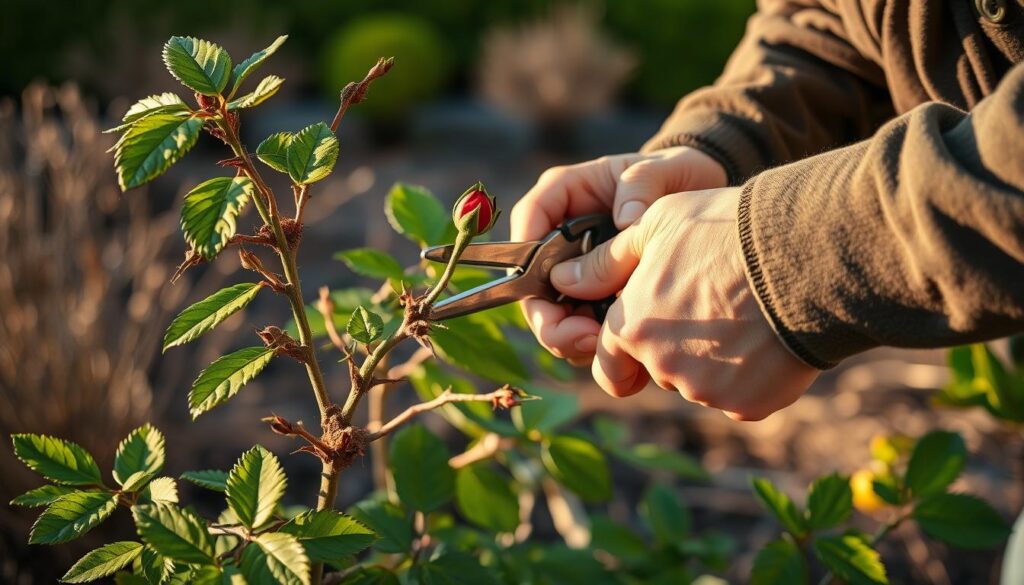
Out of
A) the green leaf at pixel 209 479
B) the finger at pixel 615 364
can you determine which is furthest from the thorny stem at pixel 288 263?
the finger at pixel 615 364

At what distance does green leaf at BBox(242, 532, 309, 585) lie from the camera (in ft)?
2.49

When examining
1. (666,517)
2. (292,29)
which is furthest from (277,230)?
(292,29)

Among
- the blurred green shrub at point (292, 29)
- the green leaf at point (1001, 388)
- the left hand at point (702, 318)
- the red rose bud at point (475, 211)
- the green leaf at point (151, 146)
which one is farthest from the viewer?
the blurred green shrub at point (292, 29)

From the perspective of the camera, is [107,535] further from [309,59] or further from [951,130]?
[309,59]

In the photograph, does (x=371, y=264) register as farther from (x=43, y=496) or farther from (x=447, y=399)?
(x=43, y=496)

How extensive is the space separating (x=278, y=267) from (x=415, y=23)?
479 cm

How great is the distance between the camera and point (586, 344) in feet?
3.67

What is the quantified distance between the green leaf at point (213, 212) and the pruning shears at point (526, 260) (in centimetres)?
28

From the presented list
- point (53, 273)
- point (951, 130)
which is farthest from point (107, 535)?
point (951, 130)

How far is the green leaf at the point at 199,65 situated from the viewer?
77 cm

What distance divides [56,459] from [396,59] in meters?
6.85

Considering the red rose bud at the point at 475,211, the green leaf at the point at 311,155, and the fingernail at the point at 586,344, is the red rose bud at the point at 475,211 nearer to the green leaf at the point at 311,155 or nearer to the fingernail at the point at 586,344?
the green leaf at the point at 311,155

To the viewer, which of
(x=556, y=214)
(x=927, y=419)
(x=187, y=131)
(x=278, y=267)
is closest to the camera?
(x=187, y=131)

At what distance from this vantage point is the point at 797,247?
0.90 metres
